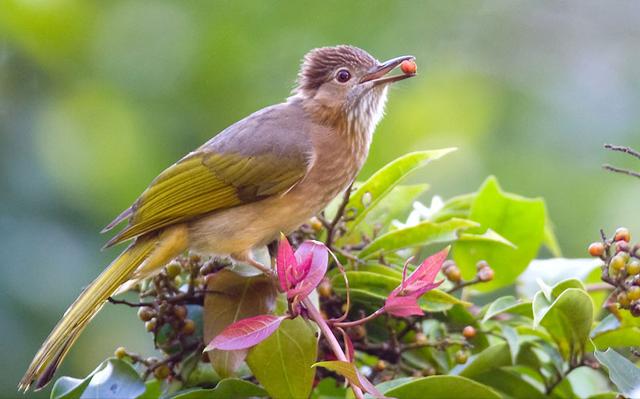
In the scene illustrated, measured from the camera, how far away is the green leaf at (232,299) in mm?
2732

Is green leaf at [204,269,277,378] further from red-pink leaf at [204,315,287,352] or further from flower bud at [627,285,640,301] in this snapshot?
flower bud at [627,285,640,301]

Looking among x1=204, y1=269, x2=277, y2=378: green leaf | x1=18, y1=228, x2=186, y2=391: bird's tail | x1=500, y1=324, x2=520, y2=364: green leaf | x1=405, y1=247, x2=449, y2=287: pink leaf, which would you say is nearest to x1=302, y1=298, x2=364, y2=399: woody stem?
x1=405, y1=247, x2=449, y2=287: pink leaf

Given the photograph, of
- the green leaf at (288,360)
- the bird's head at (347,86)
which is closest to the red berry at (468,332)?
the green leaf at (288,360)

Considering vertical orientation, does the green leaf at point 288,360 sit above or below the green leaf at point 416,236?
below

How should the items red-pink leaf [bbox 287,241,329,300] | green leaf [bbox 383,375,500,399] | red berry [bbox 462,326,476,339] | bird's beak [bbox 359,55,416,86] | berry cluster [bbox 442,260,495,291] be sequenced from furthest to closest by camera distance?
bird's beak [bbox 359,55,416,86]
berry cluster [bbox 442,260,495,291]
red berry [bbox 462,326,476,339]
green leaf [bbox 383,375,500,399]
red-pink leaf [bbox 287,241,329,300]

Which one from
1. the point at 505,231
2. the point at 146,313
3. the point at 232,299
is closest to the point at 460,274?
the point at 505,231

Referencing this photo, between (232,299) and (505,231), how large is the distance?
3.08ft

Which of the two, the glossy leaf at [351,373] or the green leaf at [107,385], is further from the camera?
the green leaf at [107,385]

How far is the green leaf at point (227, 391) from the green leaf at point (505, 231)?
876mm

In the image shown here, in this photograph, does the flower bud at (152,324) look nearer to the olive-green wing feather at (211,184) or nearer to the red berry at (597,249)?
the olive-green wing feather at (211,184)

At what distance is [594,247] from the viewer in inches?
104

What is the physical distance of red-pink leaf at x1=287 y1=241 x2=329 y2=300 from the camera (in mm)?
2273

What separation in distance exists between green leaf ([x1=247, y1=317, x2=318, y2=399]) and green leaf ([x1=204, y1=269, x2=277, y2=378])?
0.14 metres

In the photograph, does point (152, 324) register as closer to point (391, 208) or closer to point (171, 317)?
point (171, 317)
